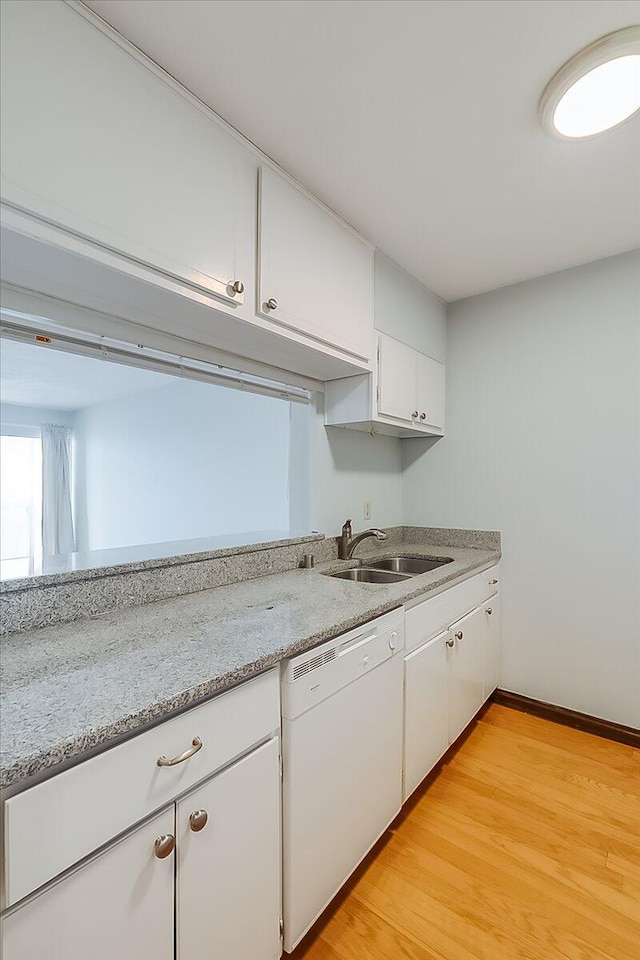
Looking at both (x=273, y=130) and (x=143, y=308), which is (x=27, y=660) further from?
(x=273, y=130)

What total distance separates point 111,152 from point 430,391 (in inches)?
75.7

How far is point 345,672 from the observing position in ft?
4.13

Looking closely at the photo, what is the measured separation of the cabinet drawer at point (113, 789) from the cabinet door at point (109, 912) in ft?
0.10

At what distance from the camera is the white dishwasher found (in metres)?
1.08

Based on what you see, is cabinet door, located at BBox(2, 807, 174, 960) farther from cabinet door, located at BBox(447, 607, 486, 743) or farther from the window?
the window

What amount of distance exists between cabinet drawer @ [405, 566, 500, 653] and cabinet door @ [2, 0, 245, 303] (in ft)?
4.28

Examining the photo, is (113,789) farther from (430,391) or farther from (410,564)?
(430,391)

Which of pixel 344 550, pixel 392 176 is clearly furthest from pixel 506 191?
pixel 344 550

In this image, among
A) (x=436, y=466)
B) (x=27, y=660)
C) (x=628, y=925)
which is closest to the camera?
(x=27, y=660)

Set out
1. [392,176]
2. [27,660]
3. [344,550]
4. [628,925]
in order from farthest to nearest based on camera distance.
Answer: [344,550], [392,176], [628,925], [27,660]

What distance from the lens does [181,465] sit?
367 cm

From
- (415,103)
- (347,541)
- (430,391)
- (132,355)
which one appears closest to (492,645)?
(347,541)

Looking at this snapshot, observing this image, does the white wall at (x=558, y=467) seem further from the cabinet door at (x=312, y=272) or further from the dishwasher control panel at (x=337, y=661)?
the dishwasher control panel at (x=337, y=661)

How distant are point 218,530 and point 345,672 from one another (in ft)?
7.34
